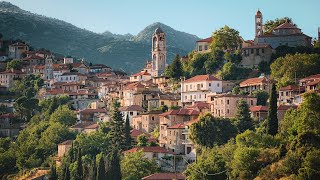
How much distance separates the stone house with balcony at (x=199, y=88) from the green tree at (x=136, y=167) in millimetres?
15053

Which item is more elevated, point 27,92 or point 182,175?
point 27,92

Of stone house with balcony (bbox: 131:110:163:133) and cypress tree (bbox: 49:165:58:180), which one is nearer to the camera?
cypress tree (bbox: 49:165:58:180)

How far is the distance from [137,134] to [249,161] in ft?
87.2

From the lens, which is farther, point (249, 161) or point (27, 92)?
point (27, 92)

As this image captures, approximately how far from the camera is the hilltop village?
73438 mm

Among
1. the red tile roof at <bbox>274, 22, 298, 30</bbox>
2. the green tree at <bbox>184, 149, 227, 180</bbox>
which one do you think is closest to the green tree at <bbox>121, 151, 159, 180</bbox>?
the green tree at <bbox>184, 149, 227, 180</bbox>

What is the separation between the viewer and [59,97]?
116m

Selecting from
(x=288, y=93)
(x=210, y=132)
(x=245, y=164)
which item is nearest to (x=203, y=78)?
(x=288, y=93)

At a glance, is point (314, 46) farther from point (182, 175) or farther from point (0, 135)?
point (0, 135)

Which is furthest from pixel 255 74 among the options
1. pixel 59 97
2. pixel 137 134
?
pixel 59 97

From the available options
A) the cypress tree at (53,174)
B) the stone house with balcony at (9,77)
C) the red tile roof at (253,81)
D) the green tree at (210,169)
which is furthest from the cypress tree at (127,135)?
the stone house with balcony at (9,77)

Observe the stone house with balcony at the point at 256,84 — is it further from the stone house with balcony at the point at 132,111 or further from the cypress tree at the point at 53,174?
the cypress tree at the point at 53,174

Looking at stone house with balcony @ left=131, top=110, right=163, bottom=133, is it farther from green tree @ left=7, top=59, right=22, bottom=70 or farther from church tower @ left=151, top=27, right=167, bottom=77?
green tree @ left=7, top=59, right=22, bottom=70

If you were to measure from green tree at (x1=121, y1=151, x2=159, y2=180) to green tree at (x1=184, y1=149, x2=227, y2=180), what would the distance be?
27.7 ft
